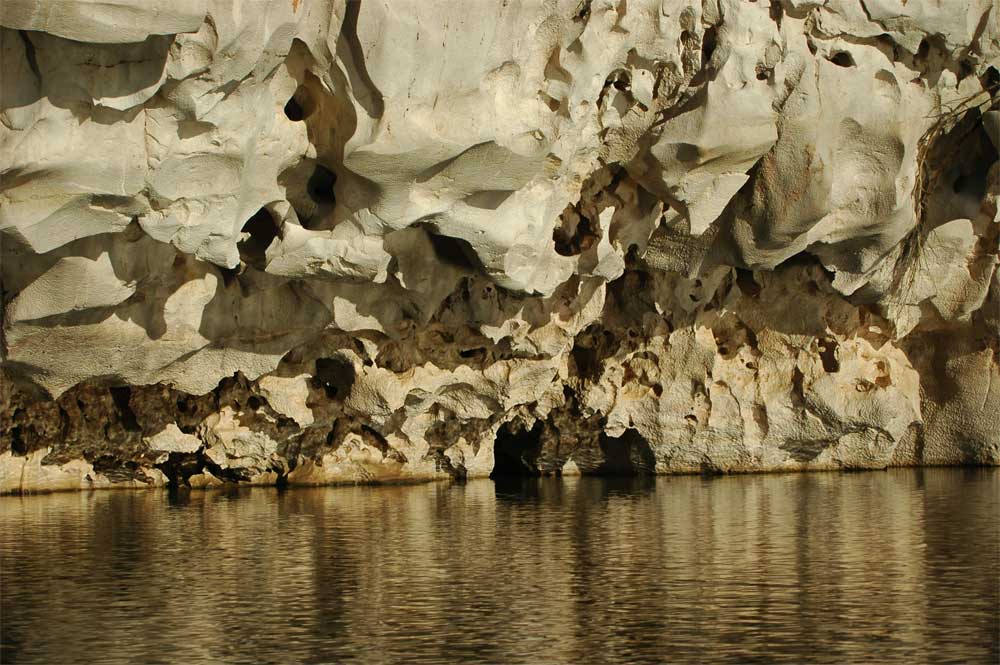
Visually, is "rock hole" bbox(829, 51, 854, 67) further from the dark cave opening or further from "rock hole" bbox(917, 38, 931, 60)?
the dark cave opening

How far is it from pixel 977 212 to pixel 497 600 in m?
9.36

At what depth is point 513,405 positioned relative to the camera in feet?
53.5

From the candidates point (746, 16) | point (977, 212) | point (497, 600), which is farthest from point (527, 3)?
point (977, 212)

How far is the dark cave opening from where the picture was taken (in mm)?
17609

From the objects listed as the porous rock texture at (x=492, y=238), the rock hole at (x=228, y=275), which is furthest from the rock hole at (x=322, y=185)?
the rock hole at (x=228, y=275)

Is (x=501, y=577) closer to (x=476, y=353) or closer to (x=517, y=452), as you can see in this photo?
(x=476, y=353)

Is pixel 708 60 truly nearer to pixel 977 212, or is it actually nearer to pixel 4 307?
pixel 977 212

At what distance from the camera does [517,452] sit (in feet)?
58.9

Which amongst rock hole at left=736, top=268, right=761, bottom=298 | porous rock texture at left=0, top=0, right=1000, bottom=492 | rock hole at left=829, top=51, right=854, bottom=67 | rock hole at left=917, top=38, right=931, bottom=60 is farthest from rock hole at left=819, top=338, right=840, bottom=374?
rock hole at left=829, top=51, right=854, bottom=67

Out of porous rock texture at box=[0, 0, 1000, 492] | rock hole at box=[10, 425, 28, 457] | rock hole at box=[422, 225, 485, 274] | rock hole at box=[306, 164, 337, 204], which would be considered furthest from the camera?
rock hole at box=[10, 425, 28, 457]

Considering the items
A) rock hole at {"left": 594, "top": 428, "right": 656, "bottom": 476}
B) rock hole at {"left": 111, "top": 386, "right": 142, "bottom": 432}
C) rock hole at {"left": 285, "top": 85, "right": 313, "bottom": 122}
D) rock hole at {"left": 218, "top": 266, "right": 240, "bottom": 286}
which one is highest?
rock hole at {"left": 285, "top": 85, "right": 313, "bottom": 122}

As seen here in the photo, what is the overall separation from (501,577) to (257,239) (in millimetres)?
4608

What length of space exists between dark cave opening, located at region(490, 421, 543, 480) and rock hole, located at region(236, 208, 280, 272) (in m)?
4.75

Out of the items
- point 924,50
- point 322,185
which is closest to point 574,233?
point 322,185
